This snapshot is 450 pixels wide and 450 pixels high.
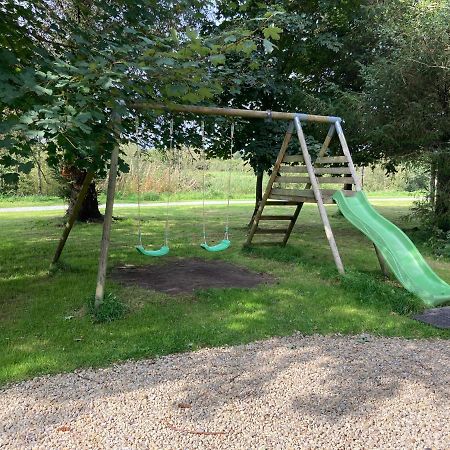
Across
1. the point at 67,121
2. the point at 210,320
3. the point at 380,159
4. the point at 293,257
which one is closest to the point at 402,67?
the point at 380,159

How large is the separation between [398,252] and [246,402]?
325 cm

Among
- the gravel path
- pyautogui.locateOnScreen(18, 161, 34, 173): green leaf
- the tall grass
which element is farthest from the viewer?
the tall grass

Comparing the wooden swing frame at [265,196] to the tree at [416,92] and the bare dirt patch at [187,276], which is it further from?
the tree at [416,92]

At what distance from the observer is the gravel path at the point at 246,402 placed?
2.46m

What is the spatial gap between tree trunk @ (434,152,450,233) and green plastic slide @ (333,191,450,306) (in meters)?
3.33

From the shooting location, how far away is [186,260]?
7.16 meters

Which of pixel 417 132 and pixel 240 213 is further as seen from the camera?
pixel 240 213

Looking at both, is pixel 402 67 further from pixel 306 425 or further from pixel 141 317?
pixel 306 425

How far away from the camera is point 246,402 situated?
286cm

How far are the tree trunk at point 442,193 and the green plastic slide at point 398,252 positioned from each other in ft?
10.9

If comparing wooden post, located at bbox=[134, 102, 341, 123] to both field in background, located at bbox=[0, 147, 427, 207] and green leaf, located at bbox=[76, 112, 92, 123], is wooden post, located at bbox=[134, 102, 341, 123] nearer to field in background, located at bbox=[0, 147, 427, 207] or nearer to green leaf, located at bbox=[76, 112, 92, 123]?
green leaf, located at bbox=[76, 112, 92, 123]

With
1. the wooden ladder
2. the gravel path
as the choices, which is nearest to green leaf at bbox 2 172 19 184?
the gravel path

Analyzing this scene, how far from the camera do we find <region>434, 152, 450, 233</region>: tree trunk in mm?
8508

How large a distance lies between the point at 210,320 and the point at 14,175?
7.05 ft
